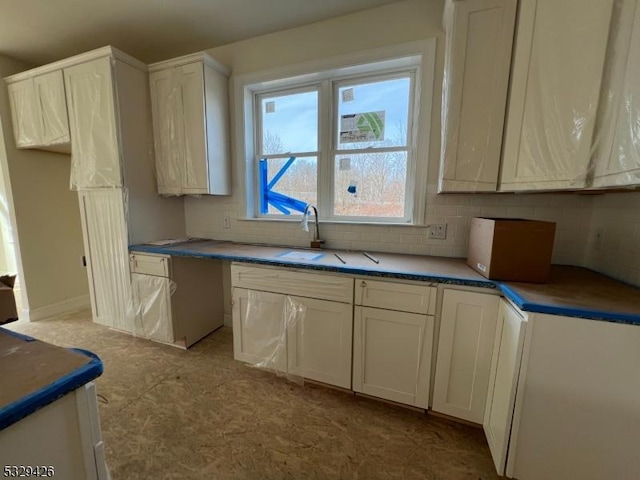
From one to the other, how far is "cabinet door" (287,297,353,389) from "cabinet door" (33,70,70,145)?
2721 mm

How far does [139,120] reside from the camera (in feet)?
7.94

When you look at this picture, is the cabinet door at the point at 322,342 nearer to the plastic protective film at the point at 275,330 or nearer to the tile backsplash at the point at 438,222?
the plastic protective film at the point at 275,330

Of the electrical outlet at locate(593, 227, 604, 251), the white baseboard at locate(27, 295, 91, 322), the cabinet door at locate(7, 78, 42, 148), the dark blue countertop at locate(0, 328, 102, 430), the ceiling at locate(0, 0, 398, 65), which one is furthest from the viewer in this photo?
the white baseboard at locate(27, 295, 91, 322)

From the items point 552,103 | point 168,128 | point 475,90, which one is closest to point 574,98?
point 552,103

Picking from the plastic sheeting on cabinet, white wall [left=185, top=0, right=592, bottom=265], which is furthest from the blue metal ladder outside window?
the plastic sheeting on cabinet

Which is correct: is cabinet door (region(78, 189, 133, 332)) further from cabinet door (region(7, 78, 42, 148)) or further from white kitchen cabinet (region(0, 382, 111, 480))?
white kitchen cabinet (region(0, 382, 111, 480))

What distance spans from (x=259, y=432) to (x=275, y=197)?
1958mm

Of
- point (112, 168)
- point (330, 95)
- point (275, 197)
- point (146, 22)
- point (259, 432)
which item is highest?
point (146, 22)

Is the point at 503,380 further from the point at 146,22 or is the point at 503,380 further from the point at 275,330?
the point at 146,22

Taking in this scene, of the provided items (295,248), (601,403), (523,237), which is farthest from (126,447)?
(523,237)

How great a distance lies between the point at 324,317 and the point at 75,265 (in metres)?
3.43

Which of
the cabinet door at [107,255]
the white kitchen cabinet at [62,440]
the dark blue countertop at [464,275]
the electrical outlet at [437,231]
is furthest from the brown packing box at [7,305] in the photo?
the electrical outlet at [437,231]

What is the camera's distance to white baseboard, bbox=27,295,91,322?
2.93 metres

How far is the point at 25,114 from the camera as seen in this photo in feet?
8.57
